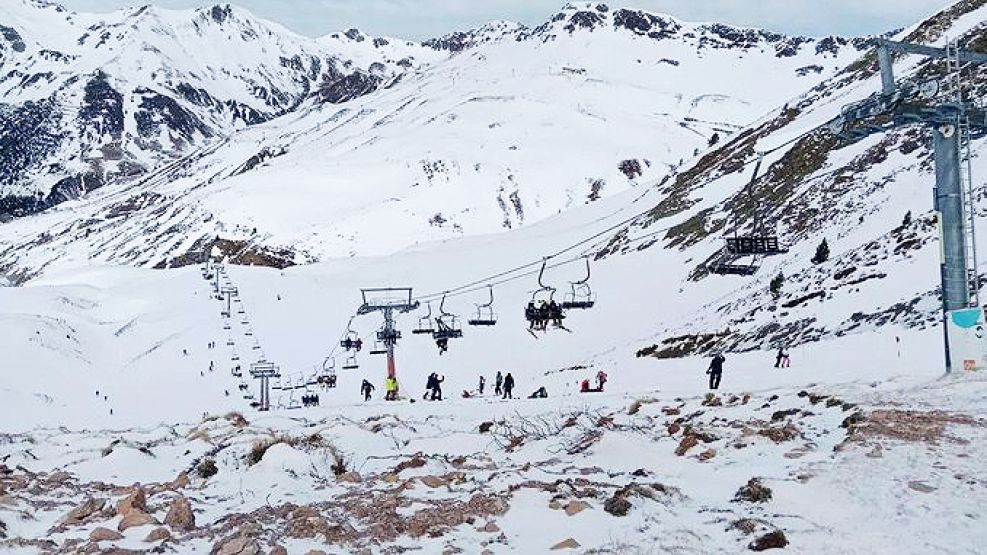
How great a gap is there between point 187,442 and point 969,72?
7154 cm

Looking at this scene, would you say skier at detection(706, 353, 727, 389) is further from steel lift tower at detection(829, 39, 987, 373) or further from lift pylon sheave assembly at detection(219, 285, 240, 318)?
lift pylon sheave assembly at detection(219, 285, 240, 318)

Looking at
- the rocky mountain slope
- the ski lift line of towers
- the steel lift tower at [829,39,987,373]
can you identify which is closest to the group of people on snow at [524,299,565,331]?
the rocky mountain slope

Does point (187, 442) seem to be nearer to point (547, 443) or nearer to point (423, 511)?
point (547, 443)

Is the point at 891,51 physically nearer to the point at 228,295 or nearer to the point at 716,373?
the point at 716,373

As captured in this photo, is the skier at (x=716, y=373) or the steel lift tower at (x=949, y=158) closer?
the steel lift tower at (x=949, y=158)

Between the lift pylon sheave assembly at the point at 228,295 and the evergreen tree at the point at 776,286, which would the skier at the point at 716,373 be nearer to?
the evergreen tree at the point at 776,286

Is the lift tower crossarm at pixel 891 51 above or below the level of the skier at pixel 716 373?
above

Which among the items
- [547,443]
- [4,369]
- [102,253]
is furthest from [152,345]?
[102,253]

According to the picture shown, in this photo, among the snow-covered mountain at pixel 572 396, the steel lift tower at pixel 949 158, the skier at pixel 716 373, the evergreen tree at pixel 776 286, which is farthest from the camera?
the evergreen tree at pixel 776 286

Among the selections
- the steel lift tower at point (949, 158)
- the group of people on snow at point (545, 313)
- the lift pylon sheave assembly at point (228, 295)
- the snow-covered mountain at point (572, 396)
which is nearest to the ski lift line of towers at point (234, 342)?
the lift pylon sheave assembly at point (228, 295)

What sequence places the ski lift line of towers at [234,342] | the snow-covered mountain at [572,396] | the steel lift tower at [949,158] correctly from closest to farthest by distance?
1. the snow-covered mountain at [572,396]
2. the steel lift tower at [949,158]
3. the ski lift line of towers at [234,342]

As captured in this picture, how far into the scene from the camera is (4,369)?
65.4 metres

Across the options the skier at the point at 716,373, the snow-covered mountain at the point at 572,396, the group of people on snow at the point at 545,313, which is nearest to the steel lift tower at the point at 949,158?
the snow-covered mountain at the point at 572,396

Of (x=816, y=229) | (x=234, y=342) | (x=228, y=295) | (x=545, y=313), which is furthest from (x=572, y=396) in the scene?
(x=228, y=295)
